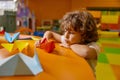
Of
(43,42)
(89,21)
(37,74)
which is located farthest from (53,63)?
(89,21)

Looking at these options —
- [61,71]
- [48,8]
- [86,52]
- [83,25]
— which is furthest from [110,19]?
[61,71]

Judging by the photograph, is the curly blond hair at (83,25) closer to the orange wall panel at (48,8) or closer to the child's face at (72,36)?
the child's face at (72,36)

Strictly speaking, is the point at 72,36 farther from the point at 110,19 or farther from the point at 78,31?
the point at 110,19

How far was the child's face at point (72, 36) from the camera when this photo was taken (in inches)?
29.4

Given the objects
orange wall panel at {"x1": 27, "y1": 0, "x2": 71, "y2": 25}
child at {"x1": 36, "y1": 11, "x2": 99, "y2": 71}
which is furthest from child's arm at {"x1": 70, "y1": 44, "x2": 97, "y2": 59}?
orange wall panel at {"x1": 27, "y1": 0, "x2": 71, "y2": 25}

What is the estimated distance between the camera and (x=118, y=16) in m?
2.57

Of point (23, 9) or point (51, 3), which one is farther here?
point (51, 3)

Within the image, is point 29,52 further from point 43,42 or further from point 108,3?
point 108,3

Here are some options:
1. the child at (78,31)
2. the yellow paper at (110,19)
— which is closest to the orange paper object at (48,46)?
the child at (78,31)

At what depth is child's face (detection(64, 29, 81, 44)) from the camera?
0.75 m

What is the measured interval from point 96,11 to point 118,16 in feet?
1.02

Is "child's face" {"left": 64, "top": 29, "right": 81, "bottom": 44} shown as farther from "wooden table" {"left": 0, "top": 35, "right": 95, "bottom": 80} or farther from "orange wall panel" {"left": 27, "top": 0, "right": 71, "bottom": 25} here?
"orange wall panel" {"left": 27, "top": 0, "right": 71, "bottom": 25}

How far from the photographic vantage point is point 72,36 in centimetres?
74

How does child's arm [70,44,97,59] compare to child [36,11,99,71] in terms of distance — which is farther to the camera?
child [36,11,99,71]
